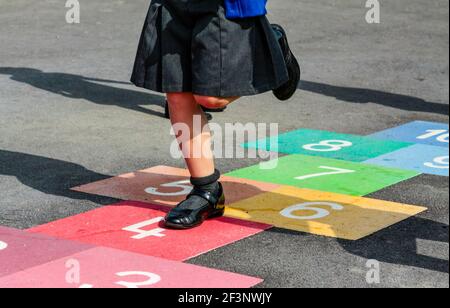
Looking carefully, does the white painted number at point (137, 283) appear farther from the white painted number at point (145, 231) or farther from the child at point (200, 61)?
the child at point (200, 61)

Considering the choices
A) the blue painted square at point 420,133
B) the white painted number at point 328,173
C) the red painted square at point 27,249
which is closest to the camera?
the red painted square at point 27,249

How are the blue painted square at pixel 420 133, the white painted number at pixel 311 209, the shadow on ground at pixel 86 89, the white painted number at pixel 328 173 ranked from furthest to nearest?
the shadow on ground at pixel 86 89
the blue painted square at pixel 420 133
the white painted number at pixel 328 173
the white painted number at pixel 311 209

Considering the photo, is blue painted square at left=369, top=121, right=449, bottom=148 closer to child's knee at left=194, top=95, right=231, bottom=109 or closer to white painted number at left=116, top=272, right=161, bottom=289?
child's knee at left=194, top=95, right=231, bottom=109

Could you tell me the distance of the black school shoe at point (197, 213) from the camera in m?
5.62

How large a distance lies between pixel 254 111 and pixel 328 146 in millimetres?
1567

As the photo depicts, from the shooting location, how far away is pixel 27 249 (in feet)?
17.2

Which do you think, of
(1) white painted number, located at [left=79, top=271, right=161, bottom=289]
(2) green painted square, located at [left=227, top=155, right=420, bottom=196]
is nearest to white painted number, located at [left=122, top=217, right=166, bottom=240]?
(1) white painted number, located at [left=79, top=271, right=161, bottom=289]

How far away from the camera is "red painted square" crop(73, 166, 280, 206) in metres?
6.28

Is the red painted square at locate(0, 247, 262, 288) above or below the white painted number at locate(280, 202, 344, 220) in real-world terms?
above

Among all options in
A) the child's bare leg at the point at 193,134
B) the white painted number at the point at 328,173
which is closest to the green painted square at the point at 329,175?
the white painted number at the point at 328,173

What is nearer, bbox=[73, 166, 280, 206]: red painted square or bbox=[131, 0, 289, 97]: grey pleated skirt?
bbox=[131, 0, 289, 97]: grey pleated skirt

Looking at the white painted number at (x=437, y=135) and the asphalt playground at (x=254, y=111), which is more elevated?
the asphalt playground at (x=254, y=111)

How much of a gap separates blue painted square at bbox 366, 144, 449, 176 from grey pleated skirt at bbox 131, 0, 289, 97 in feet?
6.43

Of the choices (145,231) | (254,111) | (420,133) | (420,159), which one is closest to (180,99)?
(145,231)
